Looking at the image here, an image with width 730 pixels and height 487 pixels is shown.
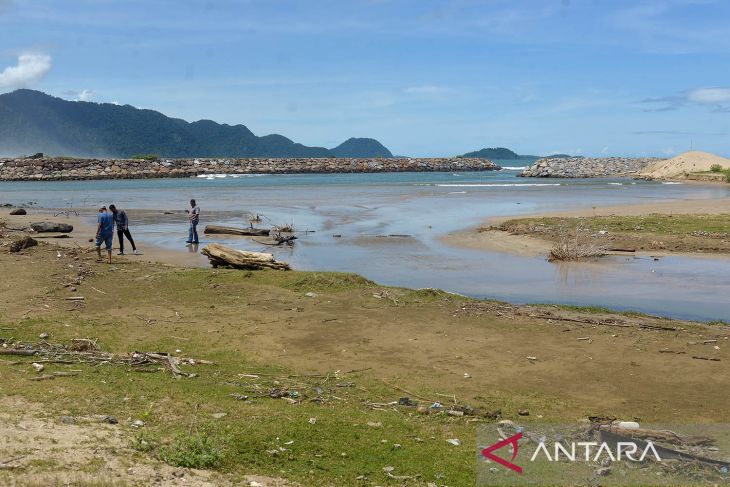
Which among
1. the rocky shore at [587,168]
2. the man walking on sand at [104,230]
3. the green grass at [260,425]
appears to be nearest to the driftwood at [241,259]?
the man walking on sand at [104,230]

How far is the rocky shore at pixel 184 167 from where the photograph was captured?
335 feet

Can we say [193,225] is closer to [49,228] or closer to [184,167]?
[49,228]

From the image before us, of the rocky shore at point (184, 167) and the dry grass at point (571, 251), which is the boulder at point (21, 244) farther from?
the rocky shore at point (184, 167)

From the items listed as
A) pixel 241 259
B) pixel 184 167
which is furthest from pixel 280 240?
pixel 184 167

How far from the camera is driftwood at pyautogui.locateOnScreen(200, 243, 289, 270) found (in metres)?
18.8

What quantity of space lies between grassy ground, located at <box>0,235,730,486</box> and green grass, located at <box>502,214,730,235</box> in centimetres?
1554

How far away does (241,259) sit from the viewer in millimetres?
19016

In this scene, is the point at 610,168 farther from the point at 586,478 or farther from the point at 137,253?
the point at 586,478

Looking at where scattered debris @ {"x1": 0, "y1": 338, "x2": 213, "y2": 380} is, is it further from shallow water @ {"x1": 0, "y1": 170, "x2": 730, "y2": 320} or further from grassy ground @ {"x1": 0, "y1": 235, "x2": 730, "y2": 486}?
shallow water @ {"x1": 0, "y1": 170, "x2": 730, "y2": 320}

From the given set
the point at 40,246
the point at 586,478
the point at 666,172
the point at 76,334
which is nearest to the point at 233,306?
the point at 76,334

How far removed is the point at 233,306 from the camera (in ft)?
48.7

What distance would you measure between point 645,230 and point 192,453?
2551cm

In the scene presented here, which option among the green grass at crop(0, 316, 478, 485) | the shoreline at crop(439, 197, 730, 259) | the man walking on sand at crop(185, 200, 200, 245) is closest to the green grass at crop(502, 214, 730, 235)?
the shoreline at crop(439, 197, 730, 259)

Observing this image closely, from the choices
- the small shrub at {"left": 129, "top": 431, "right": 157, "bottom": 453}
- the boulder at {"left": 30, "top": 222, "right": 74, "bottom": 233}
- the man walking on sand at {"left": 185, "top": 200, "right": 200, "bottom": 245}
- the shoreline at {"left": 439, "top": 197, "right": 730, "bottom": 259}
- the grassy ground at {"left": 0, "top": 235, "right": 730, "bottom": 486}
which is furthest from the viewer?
the boulder at {"left": 30, "top": 222, "right": 74, "bottom": 233}
